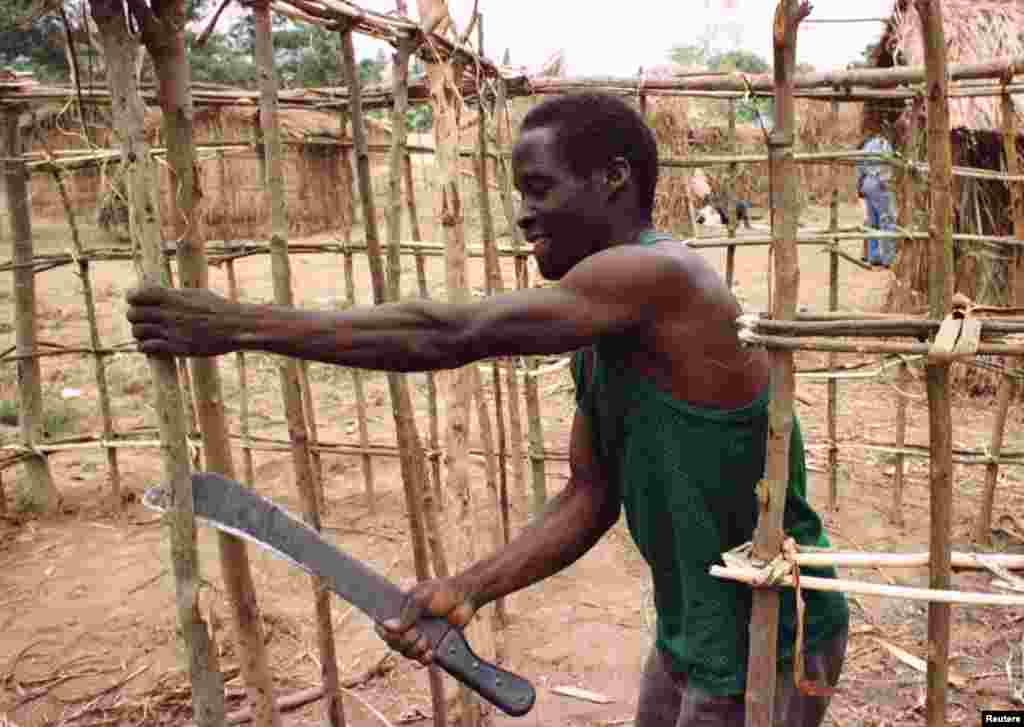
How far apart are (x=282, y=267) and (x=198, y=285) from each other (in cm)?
46

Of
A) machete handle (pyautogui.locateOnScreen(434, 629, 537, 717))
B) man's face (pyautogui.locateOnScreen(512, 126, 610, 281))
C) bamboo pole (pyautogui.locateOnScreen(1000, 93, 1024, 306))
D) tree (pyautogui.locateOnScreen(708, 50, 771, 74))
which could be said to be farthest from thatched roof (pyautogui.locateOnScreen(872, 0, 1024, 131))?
tree (pyautogui.locateOnScreen(708, 50, 771, 74))

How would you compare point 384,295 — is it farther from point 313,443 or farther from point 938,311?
point 313,443

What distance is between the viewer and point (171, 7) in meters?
1.33

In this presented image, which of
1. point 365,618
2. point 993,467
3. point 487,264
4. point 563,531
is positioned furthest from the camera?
point 993,467

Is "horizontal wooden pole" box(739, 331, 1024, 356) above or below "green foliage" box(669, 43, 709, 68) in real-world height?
below

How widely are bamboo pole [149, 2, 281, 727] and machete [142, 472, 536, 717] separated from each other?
15 cm

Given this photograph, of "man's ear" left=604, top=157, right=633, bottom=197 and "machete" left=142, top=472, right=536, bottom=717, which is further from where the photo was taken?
"man's ear" left=604, top=157, right=633, bottom=197

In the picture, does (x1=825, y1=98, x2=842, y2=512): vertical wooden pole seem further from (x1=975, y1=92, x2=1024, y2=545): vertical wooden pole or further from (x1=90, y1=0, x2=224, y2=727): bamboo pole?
(x1=90, y1=0, x2=224, y2=727): bamboo pole

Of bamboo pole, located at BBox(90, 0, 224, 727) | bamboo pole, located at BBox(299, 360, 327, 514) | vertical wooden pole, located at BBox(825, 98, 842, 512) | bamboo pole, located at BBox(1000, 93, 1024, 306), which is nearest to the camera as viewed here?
bamboo pole, located at BBox(90, 0, 224, 727)

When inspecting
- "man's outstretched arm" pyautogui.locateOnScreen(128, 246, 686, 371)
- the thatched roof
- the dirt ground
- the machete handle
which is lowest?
the dirt ground

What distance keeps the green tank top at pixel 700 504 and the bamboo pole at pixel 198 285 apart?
0.70 m

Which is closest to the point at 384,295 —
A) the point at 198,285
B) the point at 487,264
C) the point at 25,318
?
the point at 487,264

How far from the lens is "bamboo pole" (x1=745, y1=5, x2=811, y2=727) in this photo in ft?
4.28

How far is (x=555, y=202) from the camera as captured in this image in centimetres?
166
